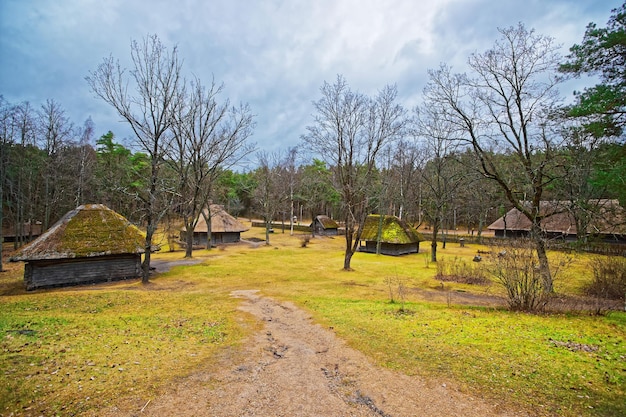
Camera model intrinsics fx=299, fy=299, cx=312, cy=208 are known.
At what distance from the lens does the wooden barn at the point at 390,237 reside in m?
32.0

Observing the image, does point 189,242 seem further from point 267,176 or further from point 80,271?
point 267,176

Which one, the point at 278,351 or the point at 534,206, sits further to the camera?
the point at 534,206

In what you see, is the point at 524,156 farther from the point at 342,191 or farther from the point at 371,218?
the point at 371,218

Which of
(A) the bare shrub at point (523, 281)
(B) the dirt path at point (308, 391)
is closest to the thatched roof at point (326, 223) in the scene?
(A) the bare shrub at point (523, 281)

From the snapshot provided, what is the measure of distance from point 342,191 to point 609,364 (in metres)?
15.2

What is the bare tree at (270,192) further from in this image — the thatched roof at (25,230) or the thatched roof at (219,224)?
the thatched roof at (25,230)

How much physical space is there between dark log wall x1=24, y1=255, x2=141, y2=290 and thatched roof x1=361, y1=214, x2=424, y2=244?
22.9m

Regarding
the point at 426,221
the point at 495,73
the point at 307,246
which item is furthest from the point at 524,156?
the point at 426,221

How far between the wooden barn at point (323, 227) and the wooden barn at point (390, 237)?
53.7 feet

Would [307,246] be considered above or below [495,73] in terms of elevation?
below

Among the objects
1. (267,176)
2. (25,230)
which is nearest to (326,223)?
(267,176)

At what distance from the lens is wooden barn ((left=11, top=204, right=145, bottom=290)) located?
1573 centimetres

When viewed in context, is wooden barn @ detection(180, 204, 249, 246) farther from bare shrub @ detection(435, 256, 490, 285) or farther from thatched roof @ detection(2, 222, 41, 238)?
bare shrub @ detection(435, 256, 490, 285)

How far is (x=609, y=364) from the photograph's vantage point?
6.23 meters
